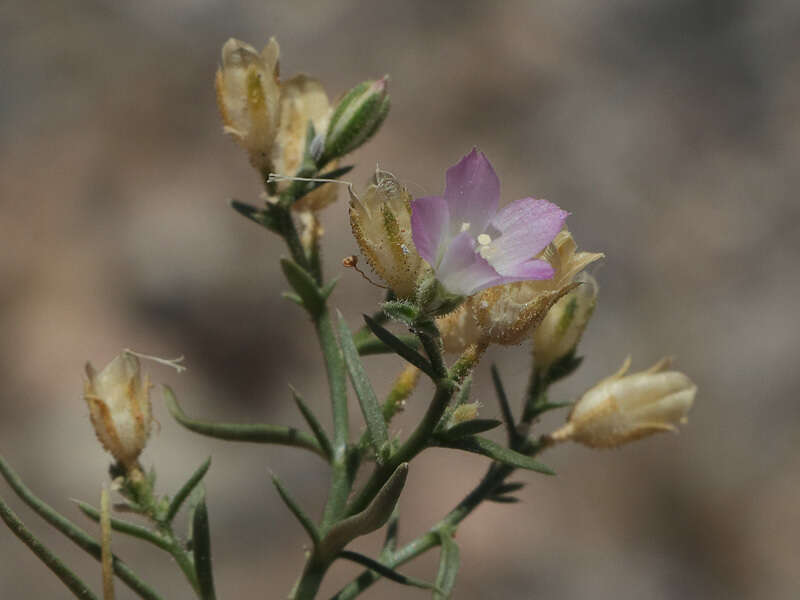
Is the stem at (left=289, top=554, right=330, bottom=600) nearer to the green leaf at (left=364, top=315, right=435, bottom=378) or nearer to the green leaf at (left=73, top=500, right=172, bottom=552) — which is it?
the green leaf at (left=73, top=500, right=172, bottom=552)

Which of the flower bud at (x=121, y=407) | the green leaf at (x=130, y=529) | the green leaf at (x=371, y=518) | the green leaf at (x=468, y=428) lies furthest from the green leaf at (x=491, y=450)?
the flower bud at (x=121, y=407)

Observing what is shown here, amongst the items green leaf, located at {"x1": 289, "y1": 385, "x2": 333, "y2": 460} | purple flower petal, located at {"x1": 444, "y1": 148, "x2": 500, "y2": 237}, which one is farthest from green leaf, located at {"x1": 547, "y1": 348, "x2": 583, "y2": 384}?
purple flower petal, located at {"x1": 444, "y1": 148, "x2": 500, "y2": 237}

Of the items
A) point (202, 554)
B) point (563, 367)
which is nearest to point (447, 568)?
point (202, 554)

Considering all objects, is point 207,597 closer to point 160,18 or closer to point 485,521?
point 485,521

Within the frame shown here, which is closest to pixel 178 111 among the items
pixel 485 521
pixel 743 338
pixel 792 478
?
→ pixel 485 521

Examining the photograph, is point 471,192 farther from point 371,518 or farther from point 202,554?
point 202,554

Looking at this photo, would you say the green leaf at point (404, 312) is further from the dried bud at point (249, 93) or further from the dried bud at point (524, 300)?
the dried bud at point (249, 93)
